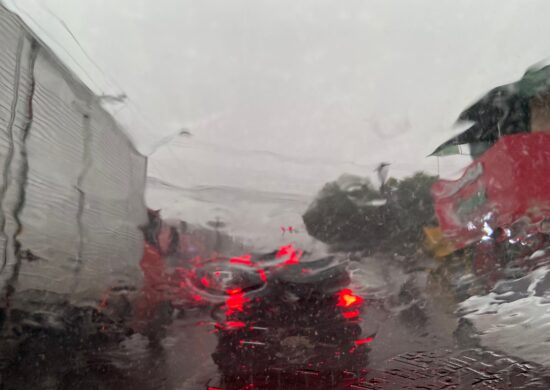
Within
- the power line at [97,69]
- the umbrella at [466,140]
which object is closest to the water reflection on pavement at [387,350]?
the umbrella at [466,140]

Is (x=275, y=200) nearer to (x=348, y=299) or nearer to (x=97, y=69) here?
(x=348, y=299)

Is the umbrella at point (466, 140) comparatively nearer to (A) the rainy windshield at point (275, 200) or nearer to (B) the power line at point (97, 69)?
(A) the rainy windshield at point (275, 200)

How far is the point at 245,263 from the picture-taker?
14.1 feet

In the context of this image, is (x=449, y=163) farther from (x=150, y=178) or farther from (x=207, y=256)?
(x=150, y=178)

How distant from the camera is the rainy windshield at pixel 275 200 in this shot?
12.9 ft

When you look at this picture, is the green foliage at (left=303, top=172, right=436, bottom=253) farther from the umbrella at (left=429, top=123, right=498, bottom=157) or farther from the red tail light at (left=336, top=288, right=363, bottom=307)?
the red tail light at (left=336, top=288, right=363, bottom=307)

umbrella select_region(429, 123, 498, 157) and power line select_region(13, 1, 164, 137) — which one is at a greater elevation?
power line select_region(13, 1, 164, 137)

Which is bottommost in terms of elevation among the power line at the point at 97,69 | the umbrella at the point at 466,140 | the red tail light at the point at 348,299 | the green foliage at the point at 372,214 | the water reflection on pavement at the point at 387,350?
the water reflection on pavement at the point at 387,350

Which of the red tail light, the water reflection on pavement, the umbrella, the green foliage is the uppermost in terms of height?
the umbrella

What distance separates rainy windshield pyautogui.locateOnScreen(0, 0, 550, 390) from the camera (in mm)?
3930

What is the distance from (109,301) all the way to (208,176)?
3.75 feet

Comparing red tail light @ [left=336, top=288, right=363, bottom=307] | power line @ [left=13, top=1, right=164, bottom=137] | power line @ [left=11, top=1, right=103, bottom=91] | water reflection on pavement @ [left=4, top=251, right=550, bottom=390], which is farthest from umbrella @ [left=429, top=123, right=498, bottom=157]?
power line @ [left=11, top=1, right=103, bottom=91]

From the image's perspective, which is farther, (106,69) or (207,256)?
(207,256)

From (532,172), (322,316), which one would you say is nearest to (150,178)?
(322,316)
